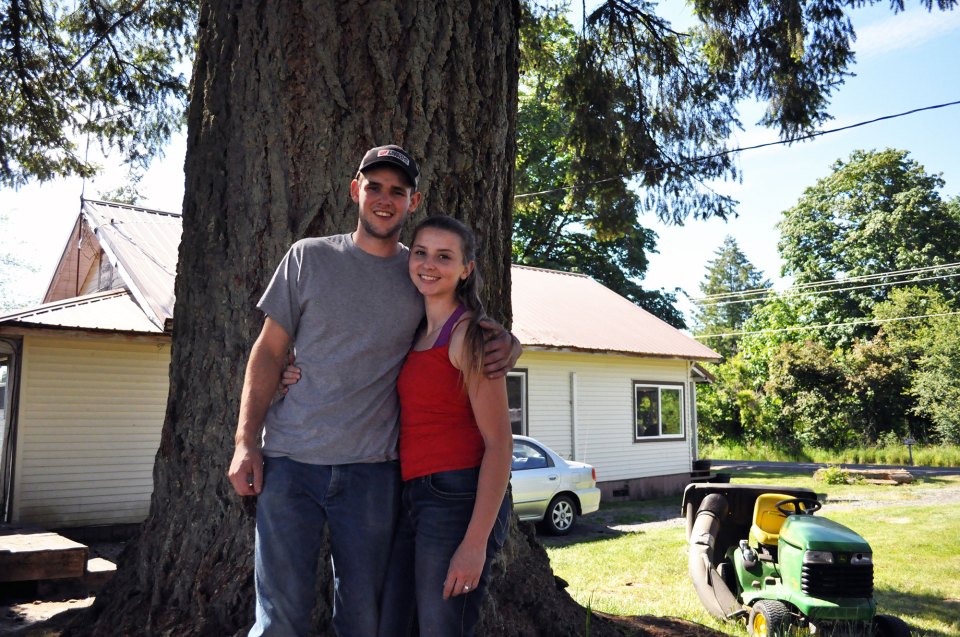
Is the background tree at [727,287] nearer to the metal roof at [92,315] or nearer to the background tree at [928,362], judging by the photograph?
the background tree at [928,362]

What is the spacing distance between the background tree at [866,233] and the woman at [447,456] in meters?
44.8

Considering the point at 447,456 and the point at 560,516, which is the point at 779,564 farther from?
the point at 560,516

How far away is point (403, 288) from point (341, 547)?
0.89m

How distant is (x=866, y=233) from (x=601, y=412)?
32.8 m

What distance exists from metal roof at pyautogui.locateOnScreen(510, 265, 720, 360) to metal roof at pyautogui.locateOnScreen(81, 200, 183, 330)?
650 centimetres

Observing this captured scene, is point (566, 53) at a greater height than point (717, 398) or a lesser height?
greater

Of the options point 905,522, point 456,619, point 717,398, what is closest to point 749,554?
point 456,619

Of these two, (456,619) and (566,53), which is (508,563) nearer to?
(456,619)

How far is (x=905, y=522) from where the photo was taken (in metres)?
13.7

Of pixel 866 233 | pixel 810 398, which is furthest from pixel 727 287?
pixel 810 398

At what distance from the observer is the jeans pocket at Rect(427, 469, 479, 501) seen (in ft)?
8.39

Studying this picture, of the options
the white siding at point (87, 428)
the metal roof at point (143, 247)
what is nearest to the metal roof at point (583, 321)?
the metal roof at point (143, 247)

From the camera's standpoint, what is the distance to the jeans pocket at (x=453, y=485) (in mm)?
2559

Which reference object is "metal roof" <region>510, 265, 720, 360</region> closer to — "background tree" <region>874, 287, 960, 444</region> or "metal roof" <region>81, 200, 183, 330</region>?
"metal roof" <region>81, 200, 183, 330</region>
